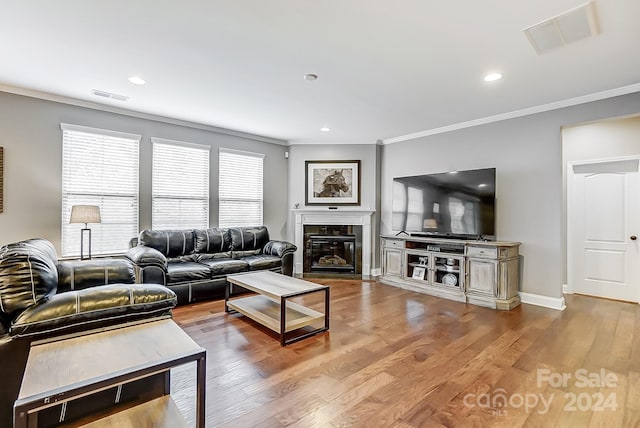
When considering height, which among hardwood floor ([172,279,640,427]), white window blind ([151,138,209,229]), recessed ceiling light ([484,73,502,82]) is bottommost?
hardwood floor ([172,279,640,427])

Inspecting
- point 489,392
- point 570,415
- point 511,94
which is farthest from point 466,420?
point 511,94

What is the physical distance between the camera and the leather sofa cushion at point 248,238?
203 inches

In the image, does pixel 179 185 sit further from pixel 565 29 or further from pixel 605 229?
pixel 605 229

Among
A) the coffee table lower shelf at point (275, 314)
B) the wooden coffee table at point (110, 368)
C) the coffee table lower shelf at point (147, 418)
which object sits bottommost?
the coffee table lower shelf at point (275, 314)

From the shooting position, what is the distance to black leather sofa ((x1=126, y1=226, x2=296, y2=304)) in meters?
3.87

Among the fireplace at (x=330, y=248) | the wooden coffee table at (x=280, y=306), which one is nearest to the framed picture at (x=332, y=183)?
the fireplace at (x=330, y=248)

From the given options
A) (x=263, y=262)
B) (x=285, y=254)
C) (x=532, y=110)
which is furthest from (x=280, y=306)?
(x=532, y=110)

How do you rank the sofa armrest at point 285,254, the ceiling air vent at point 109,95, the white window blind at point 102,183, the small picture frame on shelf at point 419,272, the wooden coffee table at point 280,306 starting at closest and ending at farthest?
the wooden coffee table at point 280,306 → the ceiling air vent at point 109,95 → the white window blind at point 102,183 → the small picture frame on shelf at point 419,272 → the sofa armrest at point 285,254

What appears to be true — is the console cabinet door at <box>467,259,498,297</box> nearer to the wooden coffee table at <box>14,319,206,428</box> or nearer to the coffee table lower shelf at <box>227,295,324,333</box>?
the coffee table lower shelf at <box>227,295,324,333</box>

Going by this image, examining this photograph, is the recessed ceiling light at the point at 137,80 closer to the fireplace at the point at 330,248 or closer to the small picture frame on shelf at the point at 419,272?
the fireplace at the point at 330,248

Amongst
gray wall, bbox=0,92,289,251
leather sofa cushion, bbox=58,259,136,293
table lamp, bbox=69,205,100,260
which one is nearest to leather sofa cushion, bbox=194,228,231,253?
gray wall, bbox=0,92,289,251

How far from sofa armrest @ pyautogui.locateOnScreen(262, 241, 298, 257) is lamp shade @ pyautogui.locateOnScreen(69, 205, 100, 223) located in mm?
2379

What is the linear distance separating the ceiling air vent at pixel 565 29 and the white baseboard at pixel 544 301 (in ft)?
9.92

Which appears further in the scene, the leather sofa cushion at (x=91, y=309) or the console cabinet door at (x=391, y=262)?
the console cabinet door at (x=391, y=262)
